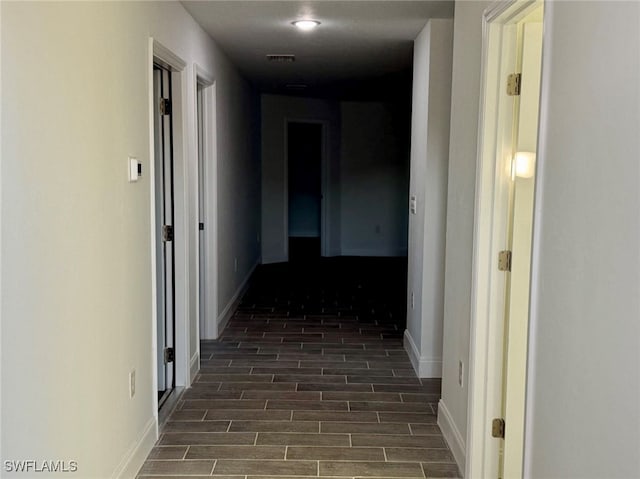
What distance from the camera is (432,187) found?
4.12 m

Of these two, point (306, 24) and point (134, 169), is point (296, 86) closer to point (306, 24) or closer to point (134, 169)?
point (306, 24)

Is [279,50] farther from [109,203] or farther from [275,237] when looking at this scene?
[275,237]

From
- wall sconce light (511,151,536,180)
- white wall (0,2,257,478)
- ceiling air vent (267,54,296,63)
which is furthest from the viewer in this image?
ceiling air vent (267,54,296,63)

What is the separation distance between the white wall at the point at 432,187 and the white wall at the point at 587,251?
227 cm

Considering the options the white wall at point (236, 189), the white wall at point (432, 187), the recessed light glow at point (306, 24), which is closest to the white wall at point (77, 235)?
the recessed light glow at point (306, 24)

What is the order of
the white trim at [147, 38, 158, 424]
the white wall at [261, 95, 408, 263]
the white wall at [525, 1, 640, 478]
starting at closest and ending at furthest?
the white wall at [525, 1, 640, 478], the white trim at [147, 38, 158, 424], the white wall at [261, 95, 408, 263]

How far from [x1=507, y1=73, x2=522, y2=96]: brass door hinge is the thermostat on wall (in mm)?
1591

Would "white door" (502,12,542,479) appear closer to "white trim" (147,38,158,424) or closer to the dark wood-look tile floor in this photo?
the dark wood-look tile floor

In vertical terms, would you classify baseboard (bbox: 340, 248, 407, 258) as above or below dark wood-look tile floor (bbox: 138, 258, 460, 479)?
above

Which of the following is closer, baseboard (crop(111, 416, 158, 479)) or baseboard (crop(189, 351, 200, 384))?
baseboard (crop(111, 416, 158, 479))

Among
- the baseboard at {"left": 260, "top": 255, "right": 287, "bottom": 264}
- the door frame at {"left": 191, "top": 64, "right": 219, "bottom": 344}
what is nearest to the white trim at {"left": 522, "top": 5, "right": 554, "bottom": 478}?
the door frame at {"left": 191, "top": 64, "right": 219, "bottom": 344}

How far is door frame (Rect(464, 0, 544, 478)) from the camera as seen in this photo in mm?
2455

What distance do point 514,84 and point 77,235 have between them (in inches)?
67.6

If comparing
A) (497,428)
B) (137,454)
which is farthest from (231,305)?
(497,428)
